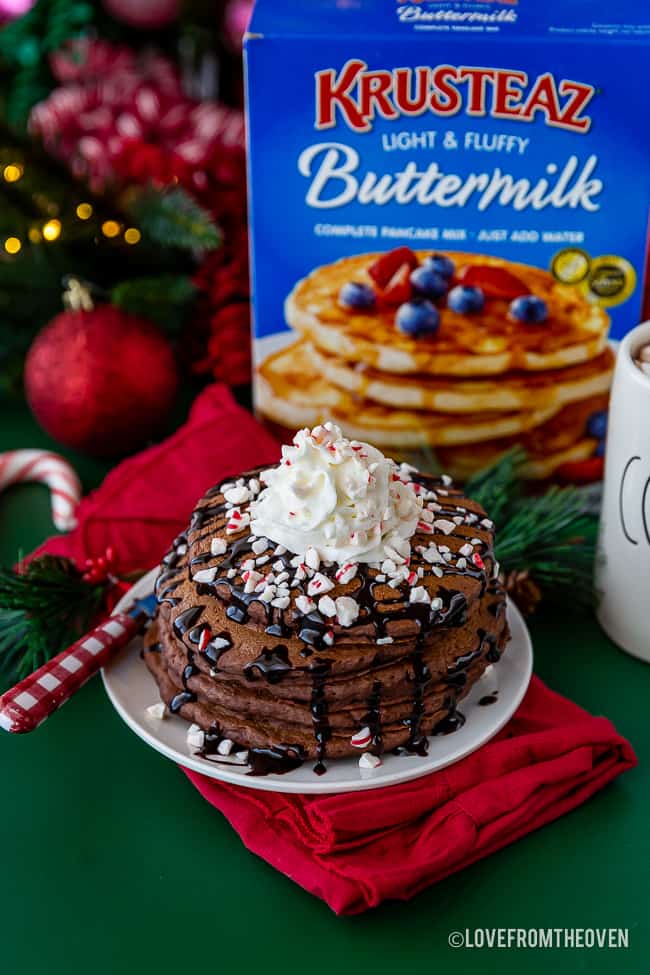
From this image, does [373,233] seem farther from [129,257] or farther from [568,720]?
[568,720]

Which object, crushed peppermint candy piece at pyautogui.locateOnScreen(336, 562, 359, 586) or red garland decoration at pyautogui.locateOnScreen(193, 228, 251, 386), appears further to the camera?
red garland decoration at pyautogui.locateOnScreen(193, 228, 251, 386)

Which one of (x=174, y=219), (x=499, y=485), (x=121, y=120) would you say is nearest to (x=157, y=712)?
(x=499, y=485)

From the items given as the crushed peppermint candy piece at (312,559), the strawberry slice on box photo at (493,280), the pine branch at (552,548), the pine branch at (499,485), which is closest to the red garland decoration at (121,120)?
the strawberry slice on box photo at (493,280)

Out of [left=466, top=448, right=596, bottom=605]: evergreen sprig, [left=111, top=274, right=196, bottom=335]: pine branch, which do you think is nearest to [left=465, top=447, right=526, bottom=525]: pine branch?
[left=466, top=448, right=596, bottom=605]: evergreen sprig

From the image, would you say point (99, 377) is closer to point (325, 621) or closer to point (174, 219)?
point (174, 219)

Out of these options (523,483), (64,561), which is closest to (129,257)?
(64,561)

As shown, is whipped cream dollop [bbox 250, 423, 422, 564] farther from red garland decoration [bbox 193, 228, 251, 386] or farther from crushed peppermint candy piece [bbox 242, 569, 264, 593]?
red garland decoration [bbox 193, 228, 251, 386]
